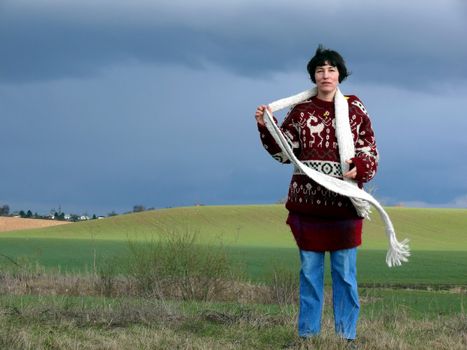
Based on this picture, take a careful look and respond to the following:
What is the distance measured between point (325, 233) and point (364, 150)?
2.54ft

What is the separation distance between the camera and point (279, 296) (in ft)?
43.0

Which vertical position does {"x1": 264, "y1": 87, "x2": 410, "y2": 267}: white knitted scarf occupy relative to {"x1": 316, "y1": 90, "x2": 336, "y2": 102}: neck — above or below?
below

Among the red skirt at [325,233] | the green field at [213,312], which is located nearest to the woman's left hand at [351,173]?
the red skirt at [325,233]

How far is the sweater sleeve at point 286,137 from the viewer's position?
7242 mm

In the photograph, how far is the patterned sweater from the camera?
7137 mm

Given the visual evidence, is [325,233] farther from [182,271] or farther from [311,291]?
[182,271]

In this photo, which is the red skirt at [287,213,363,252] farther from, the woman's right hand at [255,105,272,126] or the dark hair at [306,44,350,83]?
Result: the dark hair at [306,44,350,83]

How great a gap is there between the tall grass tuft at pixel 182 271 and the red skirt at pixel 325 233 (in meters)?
6.23

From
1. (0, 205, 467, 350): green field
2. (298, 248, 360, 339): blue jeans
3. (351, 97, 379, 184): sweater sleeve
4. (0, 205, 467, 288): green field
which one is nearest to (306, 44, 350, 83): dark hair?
(351, 97, 379, 184): sweater sleeve

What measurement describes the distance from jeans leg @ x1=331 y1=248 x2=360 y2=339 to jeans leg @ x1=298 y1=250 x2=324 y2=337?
0.13 meters

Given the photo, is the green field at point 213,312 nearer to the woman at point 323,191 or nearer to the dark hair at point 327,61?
the woman at point 323,191

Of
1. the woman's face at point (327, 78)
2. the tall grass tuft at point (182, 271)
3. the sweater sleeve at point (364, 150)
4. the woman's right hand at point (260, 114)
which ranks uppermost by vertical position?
the woman's face at point (327, 78)

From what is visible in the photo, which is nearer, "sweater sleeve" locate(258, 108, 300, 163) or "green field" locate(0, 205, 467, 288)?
"sweater sleeve" locate(258, 108, 300, 163)

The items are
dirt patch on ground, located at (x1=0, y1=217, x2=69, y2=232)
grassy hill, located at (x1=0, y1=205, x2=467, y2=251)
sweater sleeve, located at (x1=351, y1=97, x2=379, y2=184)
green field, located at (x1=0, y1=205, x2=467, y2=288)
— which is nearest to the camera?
sweater sleeve, located at (x1=351, y1=97, x2=379, y2=184)
